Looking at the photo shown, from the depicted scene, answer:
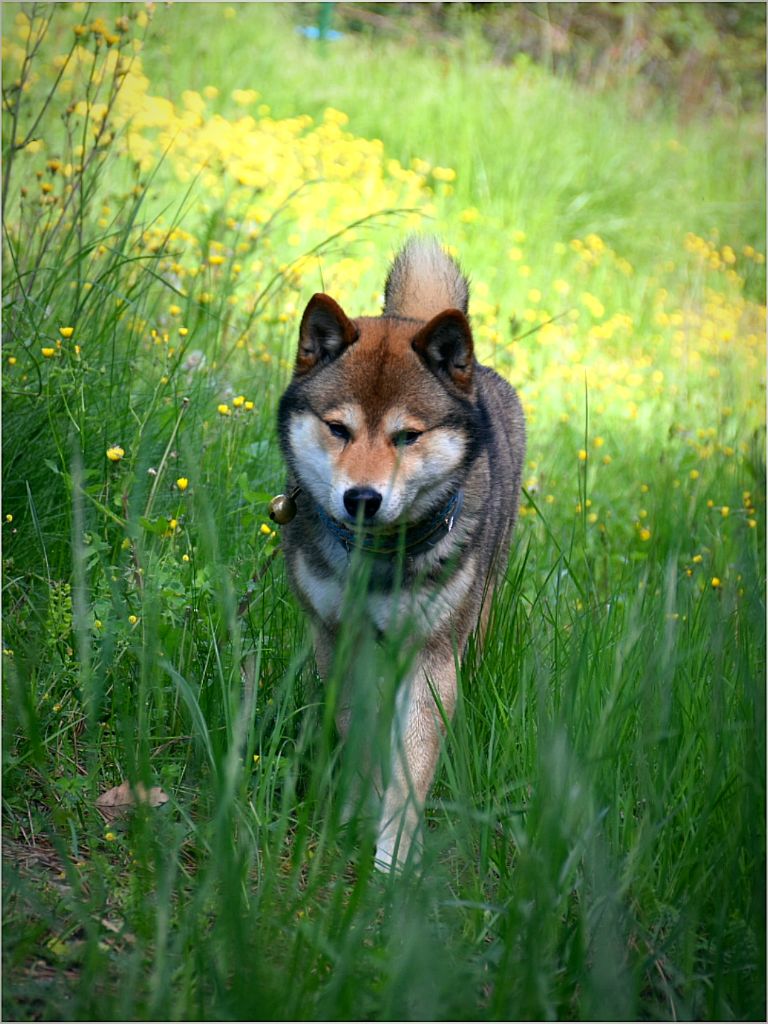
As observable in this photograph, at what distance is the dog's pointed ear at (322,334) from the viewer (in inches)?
134

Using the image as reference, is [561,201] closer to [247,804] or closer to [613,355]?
[613,355]

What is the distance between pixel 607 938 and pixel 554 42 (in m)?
15.0

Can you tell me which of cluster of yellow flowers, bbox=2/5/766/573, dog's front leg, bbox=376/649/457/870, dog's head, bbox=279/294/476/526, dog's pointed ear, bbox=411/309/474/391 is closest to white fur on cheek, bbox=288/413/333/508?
dog's head, bbox=279/294/476/526

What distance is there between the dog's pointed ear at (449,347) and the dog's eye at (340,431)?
0.37 metres

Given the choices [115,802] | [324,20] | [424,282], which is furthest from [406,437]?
[324,20]

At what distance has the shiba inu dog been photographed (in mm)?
3232

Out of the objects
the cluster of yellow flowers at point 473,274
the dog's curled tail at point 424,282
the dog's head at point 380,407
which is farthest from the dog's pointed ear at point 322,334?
the cluster of yellow flowers at point 473,274

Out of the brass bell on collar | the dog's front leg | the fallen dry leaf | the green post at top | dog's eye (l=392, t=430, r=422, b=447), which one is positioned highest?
the green post at top

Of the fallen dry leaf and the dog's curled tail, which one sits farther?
the dog's curled tail

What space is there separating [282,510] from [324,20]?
34.6 feet

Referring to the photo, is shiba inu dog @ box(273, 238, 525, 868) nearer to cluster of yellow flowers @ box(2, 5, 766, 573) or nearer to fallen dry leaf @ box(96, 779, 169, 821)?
fallen dry leaf @ box(96, 779, 169, 821)

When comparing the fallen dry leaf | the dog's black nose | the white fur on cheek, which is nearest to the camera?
the fallen dry leaf

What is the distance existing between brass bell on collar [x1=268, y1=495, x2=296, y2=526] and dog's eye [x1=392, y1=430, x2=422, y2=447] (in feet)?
1.22

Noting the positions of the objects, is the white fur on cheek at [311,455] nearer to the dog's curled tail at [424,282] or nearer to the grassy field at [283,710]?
the grassy field at [283,710]
